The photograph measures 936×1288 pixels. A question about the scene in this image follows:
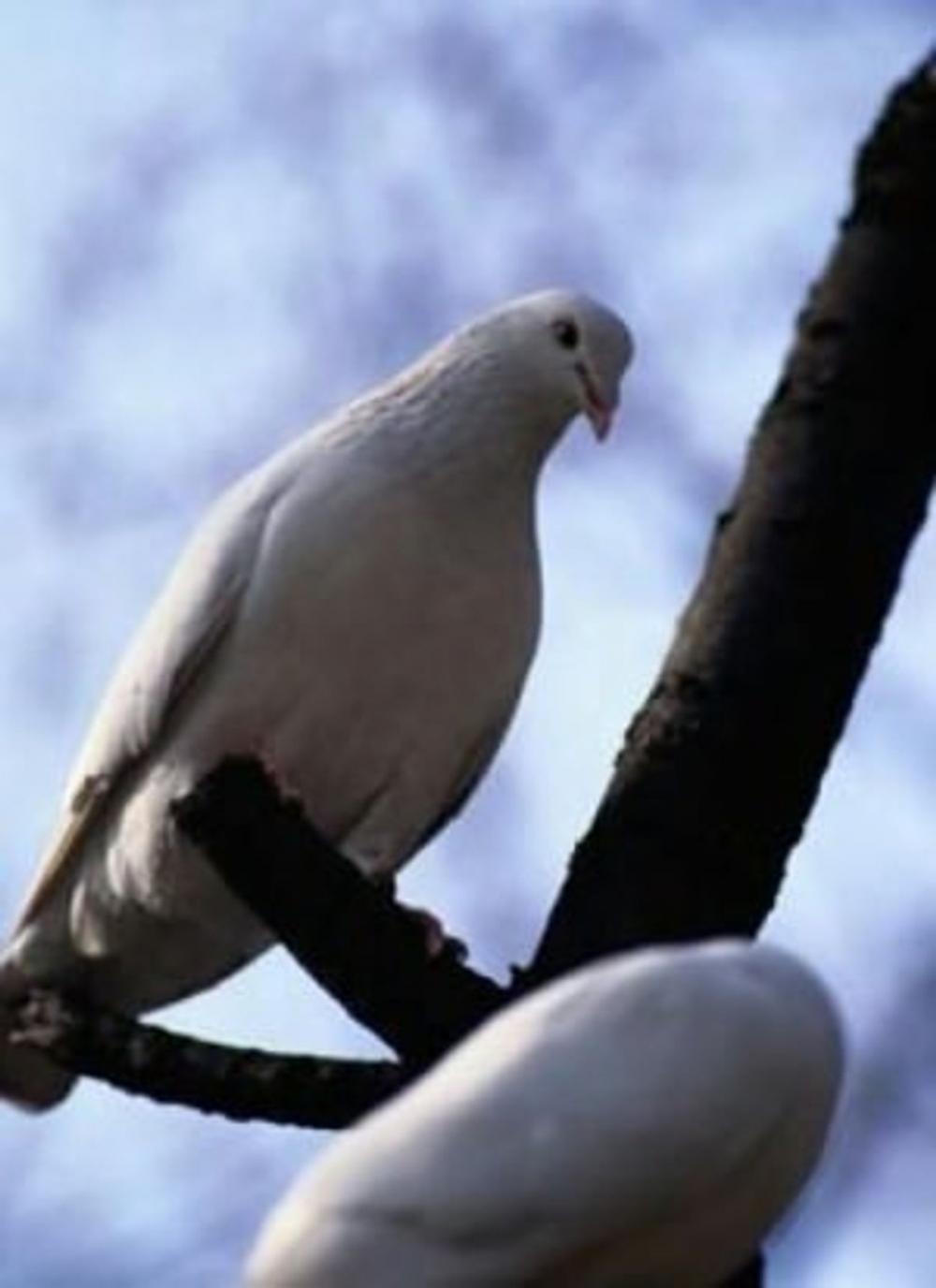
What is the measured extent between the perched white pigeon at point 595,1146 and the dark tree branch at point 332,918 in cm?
103

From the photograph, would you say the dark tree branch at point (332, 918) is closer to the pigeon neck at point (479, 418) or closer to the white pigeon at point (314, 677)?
the white pigeon at point (314, 677)

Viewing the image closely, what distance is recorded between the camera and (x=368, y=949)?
556 centimetres

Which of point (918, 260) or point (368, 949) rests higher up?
point (918, 260)

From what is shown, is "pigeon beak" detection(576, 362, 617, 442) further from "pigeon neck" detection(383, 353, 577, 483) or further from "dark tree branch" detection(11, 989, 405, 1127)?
"dark tree branch" detection(11, 989, 405, 1127)

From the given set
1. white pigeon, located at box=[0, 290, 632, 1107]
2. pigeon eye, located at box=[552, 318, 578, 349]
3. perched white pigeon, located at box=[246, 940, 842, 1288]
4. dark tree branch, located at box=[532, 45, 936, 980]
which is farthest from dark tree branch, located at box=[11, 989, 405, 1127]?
pigeon eye, located at box=[552, 318, 578, 349]

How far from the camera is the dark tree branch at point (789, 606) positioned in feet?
16.5

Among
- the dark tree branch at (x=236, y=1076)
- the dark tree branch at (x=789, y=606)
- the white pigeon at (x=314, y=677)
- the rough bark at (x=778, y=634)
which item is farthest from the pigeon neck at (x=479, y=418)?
the dark tree branch at (x=789, y=606)

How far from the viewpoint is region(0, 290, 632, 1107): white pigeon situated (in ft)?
26.7

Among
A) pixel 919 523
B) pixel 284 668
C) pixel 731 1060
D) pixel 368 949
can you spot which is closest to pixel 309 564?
pixel 284 668

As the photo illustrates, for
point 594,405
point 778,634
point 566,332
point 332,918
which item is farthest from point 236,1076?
point 566,332

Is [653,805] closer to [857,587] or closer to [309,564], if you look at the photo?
[857,587]

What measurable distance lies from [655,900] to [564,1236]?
104cm

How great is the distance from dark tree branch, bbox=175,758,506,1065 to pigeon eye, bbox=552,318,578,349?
2.88 metres

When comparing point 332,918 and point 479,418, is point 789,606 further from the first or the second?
point 479,418
